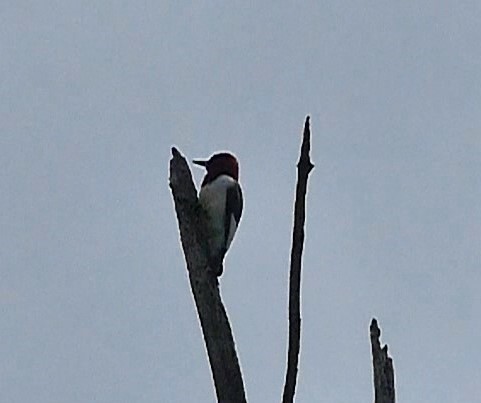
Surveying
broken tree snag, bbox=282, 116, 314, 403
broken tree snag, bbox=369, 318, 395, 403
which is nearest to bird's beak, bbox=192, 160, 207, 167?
broken tree snag, bbox=369, 318, 395, 403

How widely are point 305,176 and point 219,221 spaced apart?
414 centimetres

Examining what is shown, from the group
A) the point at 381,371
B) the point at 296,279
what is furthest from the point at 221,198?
the point at 296,279

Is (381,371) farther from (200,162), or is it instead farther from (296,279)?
(200,162)

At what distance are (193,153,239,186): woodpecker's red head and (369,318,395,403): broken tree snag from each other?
14.1ft

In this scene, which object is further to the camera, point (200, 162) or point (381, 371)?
point (200, 162)

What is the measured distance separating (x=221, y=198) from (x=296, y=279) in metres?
4.40

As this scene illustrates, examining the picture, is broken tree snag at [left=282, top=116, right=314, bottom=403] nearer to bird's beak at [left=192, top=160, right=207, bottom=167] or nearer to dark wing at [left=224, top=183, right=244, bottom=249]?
dark wing at [left=224, top=183, right=244, bottom=249]

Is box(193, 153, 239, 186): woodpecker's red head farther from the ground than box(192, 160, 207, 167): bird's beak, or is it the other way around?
box(192, 160, 207, 167): bird's beak

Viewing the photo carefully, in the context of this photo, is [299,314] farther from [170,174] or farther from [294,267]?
[170,174]

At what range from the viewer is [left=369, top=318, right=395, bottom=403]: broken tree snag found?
5590mm

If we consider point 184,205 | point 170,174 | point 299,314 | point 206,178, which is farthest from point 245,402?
point 206,178

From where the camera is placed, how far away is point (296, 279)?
16.7 ft

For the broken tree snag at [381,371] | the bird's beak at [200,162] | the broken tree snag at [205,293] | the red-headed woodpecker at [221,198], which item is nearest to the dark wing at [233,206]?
the red-headed woodpecker at [221,198]

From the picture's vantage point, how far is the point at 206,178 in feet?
33.0
